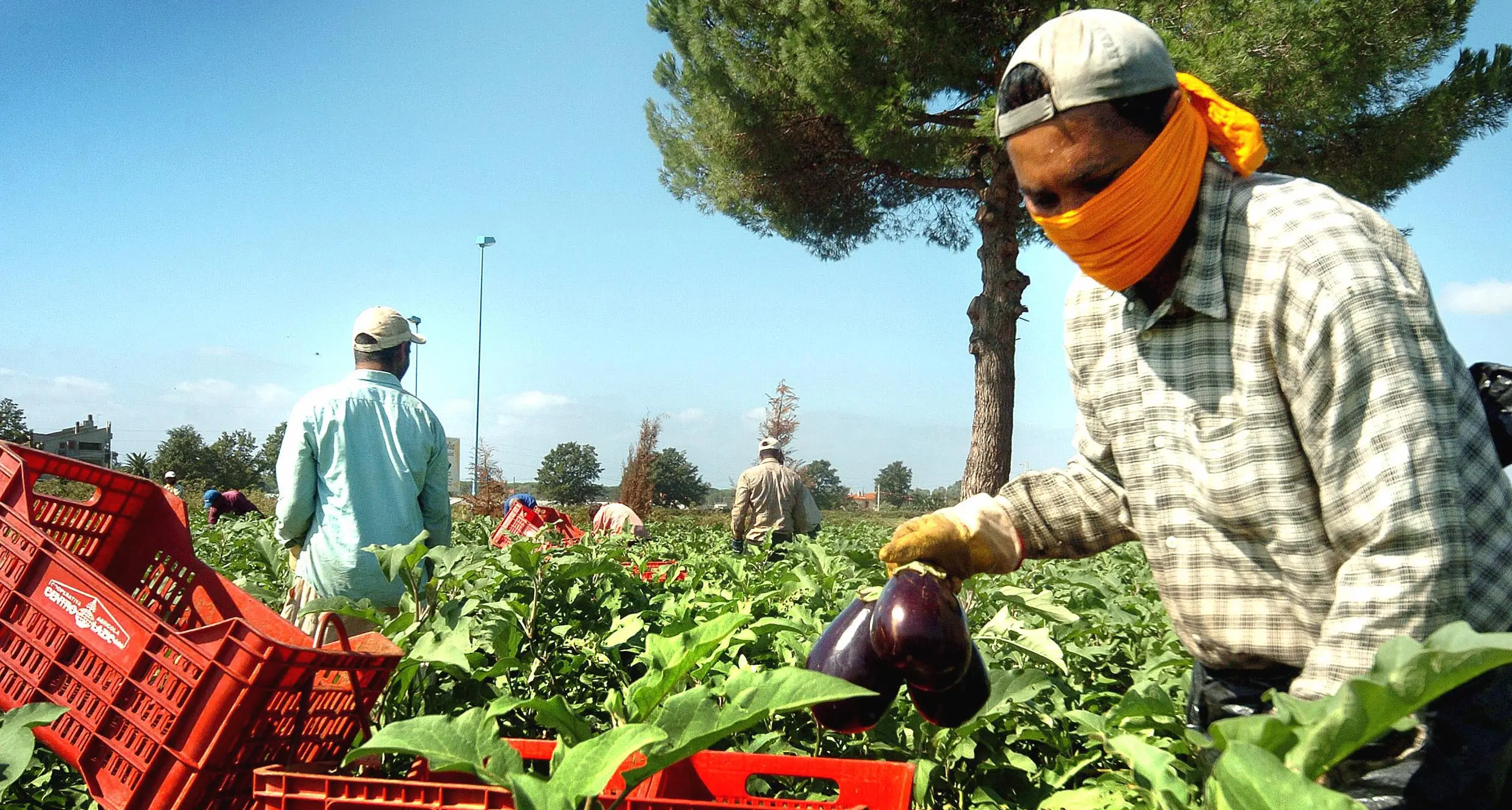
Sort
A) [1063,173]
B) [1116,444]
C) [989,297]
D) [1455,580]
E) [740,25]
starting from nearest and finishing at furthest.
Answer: [1455,580], [1063,173], [1116,444], [989,297], [740,25]

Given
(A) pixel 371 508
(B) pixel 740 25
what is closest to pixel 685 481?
(B) pixel 740 25

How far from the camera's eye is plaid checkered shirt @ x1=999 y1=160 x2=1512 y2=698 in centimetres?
130

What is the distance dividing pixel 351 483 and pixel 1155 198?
313 cm

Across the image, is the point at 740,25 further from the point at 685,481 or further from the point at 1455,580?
the point at 685,481

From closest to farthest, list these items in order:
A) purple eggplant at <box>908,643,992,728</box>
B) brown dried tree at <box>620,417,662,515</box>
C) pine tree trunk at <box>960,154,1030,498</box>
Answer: purple eggplant at <box>908,643,992,728</box> → pine tree trunk at <box>960,154,1030,498</box> → brown dried tree at <box>620,417,662,515</box>

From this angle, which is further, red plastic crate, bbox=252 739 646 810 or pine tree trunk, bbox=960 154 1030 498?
pine tree trunk, bbox=960 154 1030 498

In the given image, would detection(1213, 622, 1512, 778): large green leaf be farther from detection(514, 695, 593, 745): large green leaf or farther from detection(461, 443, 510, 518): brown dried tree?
detection(461, 443, 510, 518): brown dried tree

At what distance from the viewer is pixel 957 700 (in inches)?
69.7

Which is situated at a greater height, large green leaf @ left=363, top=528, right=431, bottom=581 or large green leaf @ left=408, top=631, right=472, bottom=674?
large green leaf @ left=363, top=528, right=431, bottom=581

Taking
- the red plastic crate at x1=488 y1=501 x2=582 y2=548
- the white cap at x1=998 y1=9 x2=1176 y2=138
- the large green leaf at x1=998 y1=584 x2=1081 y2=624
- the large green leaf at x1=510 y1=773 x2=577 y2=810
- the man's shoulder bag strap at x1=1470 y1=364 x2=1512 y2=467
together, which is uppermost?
the white cap at x1=998 y1=9 x2=1176 y2=138

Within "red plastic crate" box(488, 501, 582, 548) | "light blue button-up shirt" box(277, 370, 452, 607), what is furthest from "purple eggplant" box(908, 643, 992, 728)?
"red plastic crate" box(488, 501, 582, 548)

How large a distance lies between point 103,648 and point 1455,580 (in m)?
2.00

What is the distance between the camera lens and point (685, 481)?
4606cm

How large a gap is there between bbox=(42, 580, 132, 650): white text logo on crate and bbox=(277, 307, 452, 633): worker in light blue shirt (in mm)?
1924
